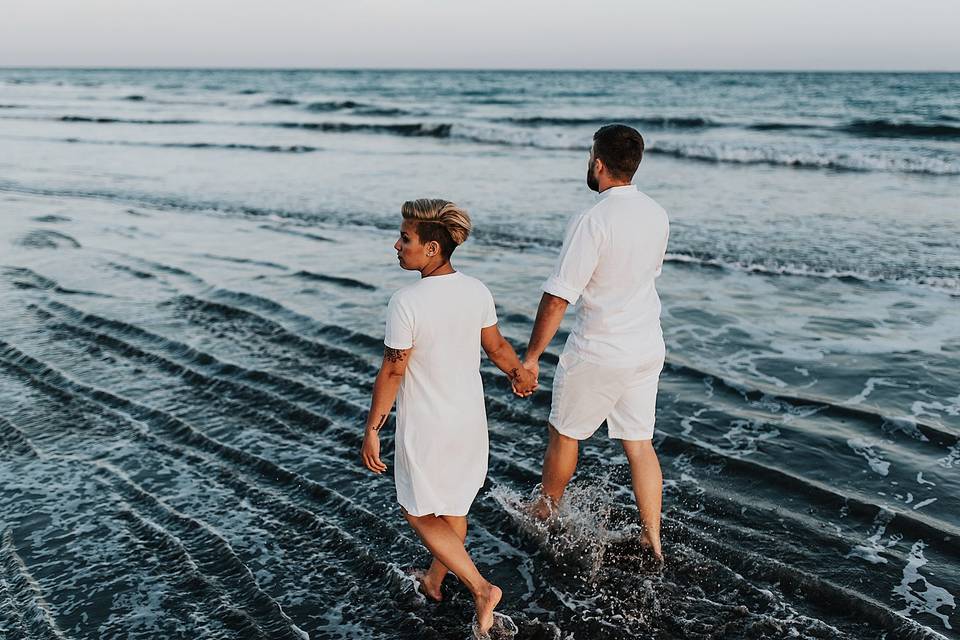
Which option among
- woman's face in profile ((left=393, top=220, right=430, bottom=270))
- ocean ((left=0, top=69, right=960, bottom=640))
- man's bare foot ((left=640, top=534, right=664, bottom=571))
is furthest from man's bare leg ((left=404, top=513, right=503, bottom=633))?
woman's face in profile ((left=393, top=220, right=430, bottom=270))

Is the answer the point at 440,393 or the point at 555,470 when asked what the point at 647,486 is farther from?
the point at 440,393

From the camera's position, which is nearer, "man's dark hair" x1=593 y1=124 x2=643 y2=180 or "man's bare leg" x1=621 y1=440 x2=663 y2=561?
"man's dark hair" x1=593 y1=124 x2=643 y2=180

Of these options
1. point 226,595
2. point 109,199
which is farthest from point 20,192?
point 226,595

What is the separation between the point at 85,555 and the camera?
172 inches

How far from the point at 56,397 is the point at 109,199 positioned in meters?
11.5

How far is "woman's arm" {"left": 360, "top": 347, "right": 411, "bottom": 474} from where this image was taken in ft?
11.2

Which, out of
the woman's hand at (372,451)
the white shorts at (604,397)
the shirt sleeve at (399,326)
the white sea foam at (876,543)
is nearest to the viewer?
the shirt sleeve at (399,326)

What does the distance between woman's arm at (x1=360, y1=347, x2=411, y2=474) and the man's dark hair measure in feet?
4.59

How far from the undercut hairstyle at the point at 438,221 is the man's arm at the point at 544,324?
75cm

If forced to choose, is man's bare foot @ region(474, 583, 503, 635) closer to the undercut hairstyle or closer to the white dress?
the white dress

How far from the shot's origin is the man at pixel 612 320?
3.88 m

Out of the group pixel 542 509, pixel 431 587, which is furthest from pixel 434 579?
pixel 542 509

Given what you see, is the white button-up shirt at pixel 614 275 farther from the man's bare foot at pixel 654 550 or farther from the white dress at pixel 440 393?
the man's bare foot at pixel 654 550

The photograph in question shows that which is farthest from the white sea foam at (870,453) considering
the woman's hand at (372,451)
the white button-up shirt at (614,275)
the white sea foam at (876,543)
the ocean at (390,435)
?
the woman's hand at (372,451)
